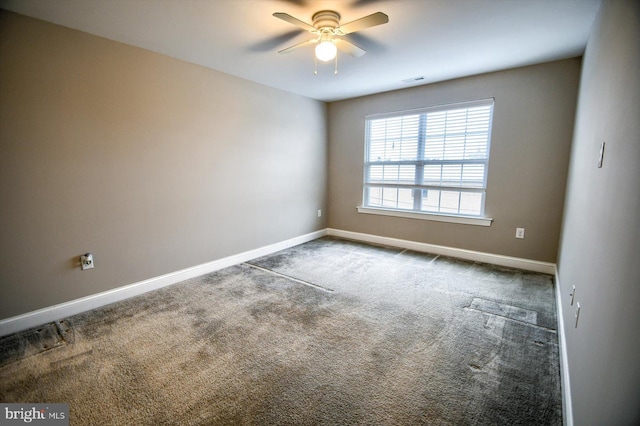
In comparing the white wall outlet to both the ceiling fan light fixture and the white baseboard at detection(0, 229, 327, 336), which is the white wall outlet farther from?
the ceiling fan light fixture

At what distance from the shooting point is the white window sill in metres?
3.69

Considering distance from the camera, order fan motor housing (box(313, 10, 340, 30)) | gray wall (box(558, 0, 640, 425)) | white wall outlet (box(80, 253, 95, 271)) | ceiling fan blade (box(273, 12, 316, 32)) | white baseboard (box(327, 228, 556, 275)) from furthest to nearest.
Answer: white baseboard (box(327, 228, 556, 275)) < white wall outlet (box(80, 253, 95, 271)) < fan motor housing (box(313, 10, 340, 30)) < ceiling fan blade (box(273, 12, 316, 32)) < gray wall (box(558, 0, 640, 425))

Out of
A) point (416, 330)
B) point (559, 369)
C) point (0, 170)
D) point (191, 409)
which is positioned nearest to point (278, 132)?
point (0, 170)

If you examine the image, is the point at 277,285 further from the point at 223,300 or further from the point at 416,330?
the point at 416,330

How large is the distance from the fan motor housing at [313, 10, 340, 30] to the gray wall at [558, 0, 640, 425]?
5.30 ft

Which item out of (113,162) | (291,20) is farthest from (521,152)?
(113,162)

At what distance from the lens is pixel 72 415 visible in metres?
1.43

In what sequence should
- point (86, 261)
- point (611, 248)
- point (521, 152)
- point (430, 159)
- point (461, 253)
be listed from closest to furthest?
point (611, 248) → point (86, 261) → point (521, 152) → point (461, 253) → point (430, 159)

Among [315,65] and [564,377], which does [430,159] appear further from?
[564,377]

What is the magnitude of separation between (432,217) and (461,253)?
62cm

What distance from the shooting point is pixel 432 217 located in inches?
160

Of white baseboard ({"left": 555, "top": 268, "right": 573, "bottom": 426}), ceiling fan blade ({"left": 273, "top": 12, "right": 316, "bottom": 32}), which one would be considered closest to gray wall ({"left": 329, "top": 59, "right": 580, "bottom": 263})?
white baseboard ({"left": 555, "top": 268, "right": 573, "bottom": 426})

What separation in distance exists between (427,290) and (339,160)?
280 centimetres

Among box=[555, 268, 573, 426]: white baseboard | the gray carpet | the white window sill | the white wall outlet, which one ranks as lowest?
the gray carpet
